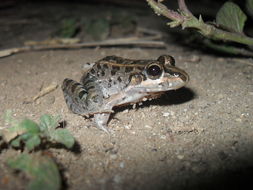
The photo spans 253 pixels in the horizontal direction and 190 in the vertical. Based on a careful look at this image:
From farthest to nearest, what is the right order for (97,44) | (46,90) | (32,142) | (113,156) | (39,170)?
(97,44) → (46,90) → (113,156) → (32,142) → (39,170)

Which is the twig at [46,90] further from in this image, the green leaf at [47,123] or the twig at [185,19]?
the twig at [185,19]

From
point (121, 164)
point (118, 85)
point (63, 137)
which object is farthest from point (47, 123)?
point (118, 85)

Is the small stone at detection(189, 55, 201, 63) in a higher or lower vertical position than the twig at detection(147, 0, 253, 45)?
lower

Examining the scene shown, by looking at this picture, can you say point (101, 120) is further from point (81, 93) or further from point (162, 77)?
point (162, 77)

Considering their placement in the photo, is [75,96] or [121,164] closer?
[121,164]

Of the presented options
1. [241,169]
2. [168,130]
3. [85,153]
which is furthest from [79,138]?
[241,169]

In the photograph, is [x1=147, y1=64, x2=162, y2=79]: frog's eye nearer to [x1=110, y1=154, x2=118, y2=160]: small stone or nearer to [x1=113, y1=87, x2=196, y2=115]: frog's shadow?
[x1=113, y1=87, x2=196, y2=115]: frog's shadow

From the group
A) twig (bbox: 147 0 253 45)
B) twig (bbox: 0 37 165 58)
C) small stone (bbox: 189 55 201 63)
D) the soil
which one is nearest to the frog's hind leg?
the soil
